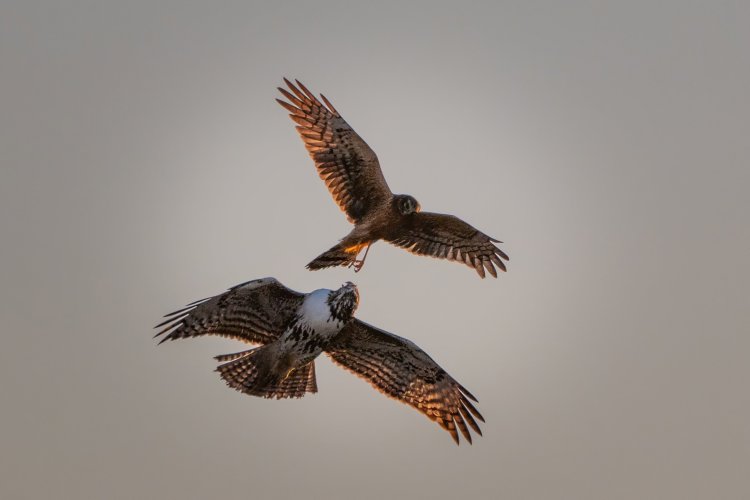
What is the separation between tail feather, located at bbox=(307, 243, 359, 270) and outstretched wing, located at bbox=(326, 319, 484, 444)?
0.83 meters

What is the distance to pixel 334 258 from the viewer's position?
43.0 feet

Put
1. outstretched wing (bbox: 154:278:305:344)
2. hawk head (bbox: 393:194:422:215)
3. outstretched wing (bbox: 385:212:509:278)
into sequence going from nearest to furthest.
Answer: outstretched wing (bbox: 154:278:305:344) < hawk head (bbox: 393:194:422:215) < outstretched wing (bbox: 385:212:509:278)

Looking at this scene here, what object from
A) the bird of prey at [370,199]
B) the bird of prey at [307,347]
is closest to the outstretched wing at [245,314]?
the bird of prey at [307,347]

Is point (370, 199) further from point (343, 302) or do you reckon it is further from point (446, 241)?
point (343, 302)

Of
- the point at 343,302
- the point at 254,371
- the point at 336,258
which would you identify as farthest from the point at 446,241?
the point at 254,371

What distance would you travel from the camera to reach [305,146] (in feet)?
50.0

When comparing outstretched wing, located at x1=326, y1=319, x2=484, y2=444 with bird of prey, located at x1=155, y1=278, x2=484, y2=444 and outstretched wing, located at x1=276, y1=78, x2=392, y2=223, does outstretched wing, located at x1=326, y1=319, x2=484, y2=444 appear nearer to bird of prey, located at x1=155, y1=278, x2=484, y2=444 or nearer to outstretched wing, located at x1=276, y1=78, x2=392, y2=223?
bird of prey, located at x1=155, y1=278, x2=484, y2=444

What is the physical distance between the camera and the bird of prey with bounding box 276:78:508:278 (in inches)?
582

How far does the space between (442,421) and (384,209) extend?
309cm

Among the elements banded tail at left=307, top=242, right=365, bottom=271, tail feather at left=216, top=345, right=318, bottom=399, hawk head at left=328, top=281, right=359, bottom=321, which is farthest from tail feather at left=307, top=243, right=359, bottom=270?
tail feather at left=216, top=345, right=318, bottom=399

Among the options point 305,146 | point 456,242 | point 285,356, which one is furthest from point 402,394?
point 305,146

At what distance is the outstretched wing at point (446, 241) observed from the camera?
1484 centimetres

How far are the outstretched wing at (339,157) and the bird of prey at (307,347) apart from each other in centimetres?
244

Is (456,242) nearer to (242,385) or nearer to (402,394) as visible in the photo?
(402,394)
